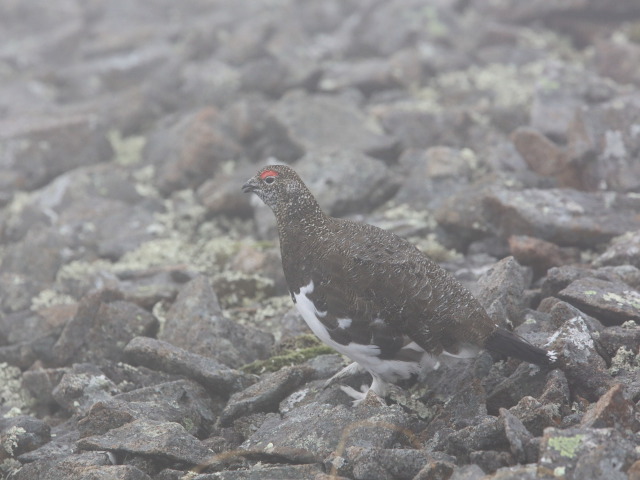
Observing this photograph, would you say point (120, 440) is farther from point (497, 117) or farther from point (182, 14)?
point (182, 14)

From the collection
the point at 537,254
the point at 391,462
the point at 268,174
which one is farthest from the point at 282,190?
the point at 537,254

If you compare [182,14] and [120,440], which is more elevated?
[182,14]

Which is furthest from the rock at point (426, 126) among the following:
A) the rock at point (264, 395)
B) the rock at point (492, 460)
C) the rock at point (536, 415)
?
the rock at point (492, 460)

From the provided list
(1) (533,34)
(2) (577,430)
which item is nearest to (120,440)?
(2) (577,430)

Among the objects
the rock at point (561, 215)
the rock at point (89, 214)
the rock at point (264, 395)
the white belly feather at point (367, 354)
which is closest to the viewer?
the white belly feather at point (367, 354)

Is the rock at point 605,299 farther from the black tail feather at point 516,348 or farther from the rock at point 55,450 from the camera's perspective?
the rock at point 55,450

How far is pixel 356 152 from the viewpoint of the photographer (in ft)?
31.2

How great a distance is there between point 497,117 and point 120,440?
7.40 metres

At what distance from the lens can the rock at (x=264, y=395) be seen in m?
5.56

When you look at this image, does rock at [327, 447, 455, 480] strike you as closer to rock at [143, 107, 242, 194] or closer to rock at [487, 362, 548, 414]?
rock at [487, 362, 548, 414]

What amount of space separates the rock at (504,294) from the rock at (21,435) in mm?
3331

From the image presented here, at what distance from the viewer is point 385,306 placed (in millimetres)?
5383

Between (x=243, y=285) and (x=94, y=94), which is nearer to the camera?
(x=243, y=285)

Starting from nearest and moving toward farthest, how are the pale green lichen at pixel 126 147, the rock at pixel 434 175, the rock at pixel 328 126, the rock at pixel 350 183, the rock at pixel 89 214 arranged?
the rock at pixel 350 183, the rock at pixel 434 175, the rock at pixel 89 214, the rock at pixel 328 126, the pale green lichen at pixel 126 147
